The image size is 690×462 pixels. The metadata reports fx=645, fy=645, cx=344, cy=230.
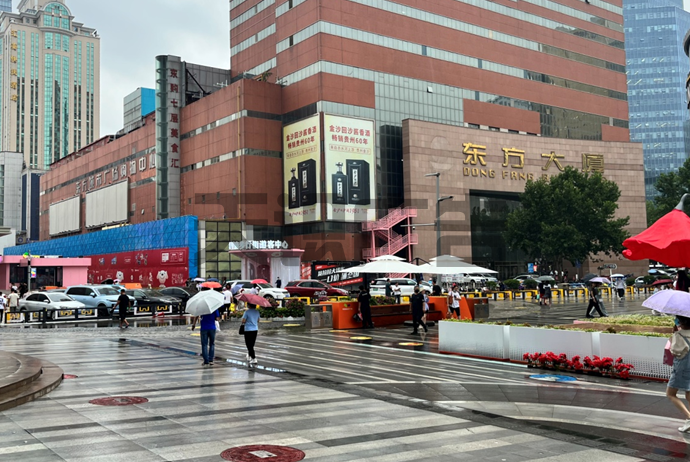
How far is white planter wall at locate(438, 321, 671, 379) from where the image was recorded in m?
14.2

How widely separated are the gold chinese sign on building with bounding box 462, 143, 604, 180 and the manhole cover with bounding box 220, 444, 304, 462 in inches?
2525

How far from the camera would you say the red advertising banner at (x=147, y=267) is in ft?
204

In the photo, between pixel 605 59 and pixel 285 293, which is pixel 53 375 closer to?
pixel 285 293

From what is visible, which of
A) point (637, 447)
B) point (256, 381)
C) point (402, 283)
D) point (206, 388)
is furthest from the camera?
point (402, 283)

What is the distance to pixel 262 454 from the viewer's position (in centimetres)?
755

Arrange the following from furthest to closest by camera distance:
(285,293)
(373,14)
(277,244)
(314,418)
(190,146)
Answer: (190,146) → (373,14) → (277,244) → (285,293) → (314,418)

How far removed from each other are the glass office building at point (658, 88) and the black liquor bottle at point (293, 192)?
480 feet

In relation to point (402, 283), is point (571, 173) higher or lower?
higher

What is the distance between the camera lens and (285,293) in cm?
4200

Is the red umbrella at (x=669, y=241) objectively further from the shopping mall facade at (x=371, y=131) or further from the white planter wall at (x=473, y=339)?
the shopping mall facade at (x=371, y=131)

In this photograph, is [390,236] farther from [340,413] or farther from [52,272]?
[340,413]

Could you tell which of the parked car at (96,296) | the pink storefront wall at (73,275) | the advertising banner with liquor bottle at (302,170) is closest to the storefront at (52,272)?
the pink storefront wall at (73,275)

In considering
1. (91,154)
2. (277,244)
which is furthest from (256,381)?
(91,154)

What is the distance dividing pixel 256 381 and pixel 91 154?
3810 inches
